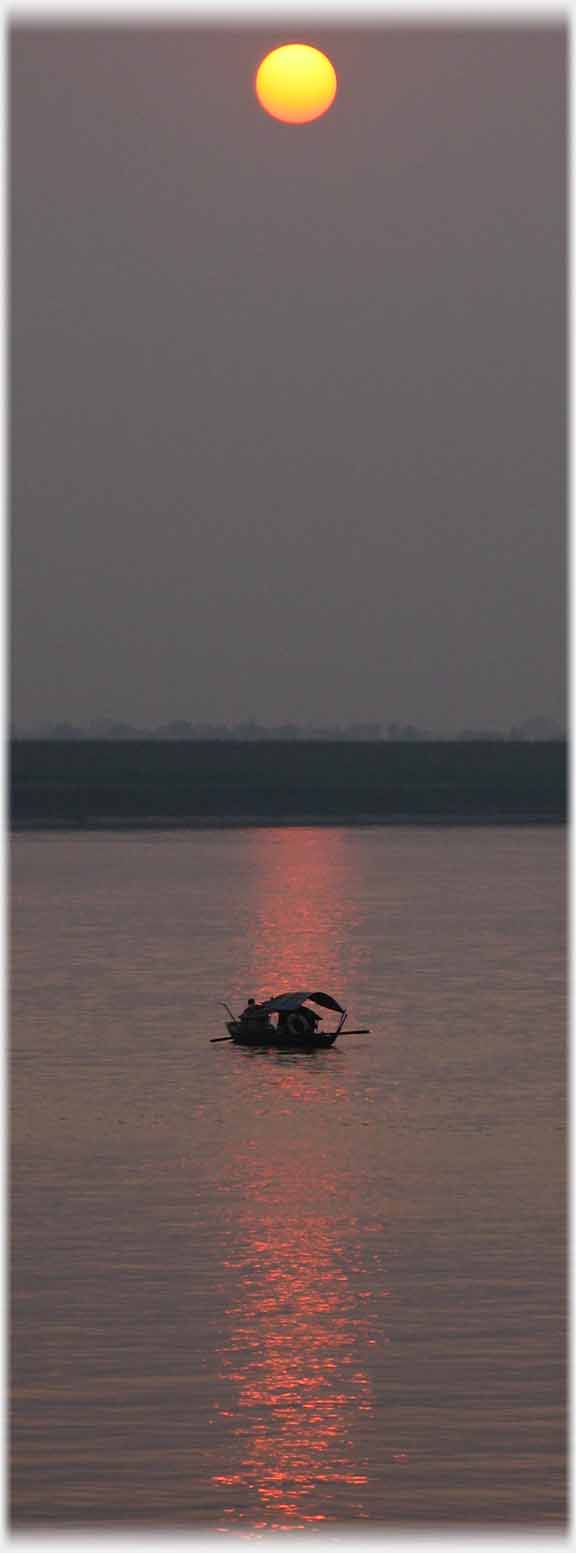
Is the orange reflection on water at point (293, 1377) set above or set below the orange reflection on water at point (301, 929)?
below

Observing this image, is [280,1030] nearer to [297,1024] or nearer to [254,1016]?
[297,1024]

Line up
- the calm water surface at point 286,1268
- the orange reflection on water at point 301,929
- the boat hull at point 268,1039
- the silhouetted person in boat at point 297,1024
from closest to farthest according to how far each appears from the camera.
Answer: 1. the calm water surface at point 286,1268
2. the boat hull at point 268,1039
3. the silhouetted person in boat at point 297,1024
4. the orange reflection on water at point 301,929

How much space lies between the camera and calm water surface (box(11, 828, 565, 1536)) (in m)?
23.8

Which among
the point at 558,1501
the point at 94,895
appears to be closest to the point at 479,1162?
the point at 558,1501

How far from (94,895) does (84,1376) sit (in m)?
117

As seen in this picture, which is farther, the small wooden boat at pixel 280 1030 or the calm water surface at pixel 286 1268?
the small wooden boat at pixel 280 1030

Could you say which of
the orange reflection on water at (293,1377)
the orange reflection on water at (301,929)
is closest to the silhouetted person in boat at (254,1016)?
the orange reflection on water at (301,929)

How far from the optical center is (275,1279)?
108 feet

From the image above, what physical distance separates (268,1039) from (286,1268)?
3129 centimetres

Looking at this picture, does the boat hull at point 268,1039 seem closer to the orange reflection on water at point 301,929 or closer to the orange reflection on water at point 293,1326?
the orange reflection on water at point 293,1326

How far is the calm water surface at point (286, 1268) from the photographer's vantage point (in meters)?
23.8

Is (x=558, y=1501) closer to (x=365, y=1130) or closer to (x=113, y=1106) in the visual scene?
(x=365, y=1130)

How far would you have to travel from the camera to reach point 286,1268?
33781 millimetres

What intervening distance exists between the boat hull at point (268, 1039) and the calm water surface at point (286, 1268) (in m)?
0.35
